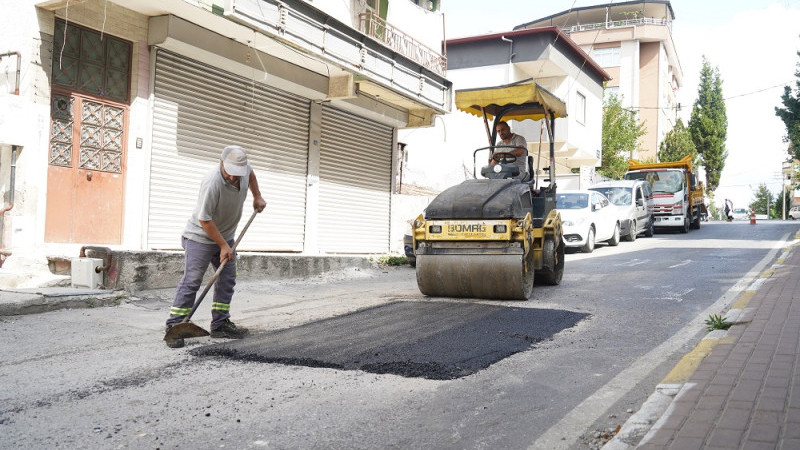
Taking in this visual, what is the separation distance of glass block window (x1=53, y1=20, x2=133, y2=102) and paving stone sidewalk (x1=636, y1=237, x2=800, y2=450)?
8475 millimetres

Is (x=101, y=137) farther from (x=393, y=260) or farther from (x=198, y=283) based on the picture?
(x=393, y=260)

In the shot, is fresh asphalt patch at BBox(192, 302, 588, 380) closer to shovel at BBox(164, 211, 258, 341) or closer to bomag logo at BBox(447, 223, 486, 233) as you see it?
shovel at BBox(164, 211, 258, 341)

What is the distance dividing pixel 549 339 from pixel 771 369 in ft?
6.63

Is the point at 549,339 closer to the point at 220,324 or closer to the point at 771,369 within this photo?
the point at 771,369

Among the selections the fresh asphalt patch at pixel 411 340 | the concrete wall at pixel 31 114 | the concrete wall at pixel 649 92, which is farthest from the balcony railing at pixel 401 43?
the concrete wall at pixel 649 92

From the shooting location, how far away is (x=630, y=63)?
161 feet

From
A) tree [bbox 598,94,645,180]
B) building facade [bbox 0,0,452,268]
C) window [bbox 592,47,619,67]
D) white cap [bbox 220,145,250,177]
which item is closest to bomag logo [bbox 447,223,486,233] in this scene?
white cap [bbox 220,145,250,177]

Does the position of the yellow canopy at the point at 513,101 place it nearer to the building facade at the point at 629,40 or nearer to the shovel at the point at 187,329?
the shovel at the point at 187,329

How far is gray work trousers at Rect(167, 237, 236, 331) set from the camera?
5.77 m

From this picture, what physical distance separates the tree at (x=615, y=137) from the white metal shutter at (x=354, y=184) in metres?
25.3

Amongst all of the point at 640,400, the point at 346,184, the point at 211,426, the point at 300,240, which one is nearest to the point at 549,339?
the point at 640,400

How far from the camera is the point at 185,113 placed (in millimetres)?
10766

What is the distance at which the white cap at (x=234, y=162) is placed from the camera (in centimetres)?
565

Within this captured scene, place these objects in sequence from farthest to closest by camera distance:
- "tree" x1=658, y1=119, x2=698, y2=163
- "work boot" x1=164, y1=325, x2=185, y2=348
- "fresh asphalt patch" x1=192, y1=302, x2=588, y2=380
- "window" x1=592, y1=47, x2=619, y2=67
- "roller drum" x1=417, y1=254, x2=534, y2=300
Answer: "window" x1=592, y1=47, x2=619, y2=67
"tree" x1=658, y1=119, x2=698, y2=163
"roller drum" x1=417, y1=254, x2=534, y2=300
"work boot" x1=164, y1=325, x2=185, y2=348
"fresh asphalt patch" x1=192, y1=302, x2=588, y2=380
